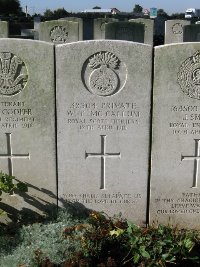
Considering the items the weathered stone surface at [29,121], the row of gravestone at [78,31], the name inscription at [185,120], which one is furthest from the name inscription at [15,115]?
the row of gravestone at [78,31]

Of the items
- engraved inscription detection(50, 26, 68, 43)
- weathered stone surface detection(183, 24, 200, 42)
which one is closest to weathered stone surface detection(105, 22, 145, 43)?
engraved inscription detection(50, 26, 68, 43)

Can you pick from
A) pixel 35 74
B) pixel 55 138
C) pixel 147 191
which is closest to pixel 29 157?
pixel 55 138

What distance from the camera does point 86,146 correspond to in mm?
4438

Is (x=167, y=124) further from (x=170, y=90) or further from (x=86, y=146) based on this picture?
(x=86, y=146)

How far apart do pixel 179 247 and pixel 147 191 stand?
937 millimetres

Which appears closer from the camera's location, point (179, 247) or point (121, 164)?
point (179, 247)

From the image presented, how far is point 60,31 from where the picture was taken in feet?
36.0

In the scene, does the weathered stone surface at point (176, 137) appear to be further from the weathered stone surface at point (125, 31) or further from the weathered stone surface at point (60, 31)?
the weathered stone surface at point (125, 31)

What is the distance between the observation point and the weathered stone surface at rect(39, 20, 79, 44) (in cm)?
1091

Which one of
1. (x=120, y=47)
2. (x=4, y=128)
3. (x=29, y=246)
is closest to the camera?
(x=29, y=246)

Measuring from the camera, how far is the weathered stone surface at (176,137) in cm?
415

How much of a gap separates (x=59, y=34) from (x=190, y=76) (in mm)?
7389

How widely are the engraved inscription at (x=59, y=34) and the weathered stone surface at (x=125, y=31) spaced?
3.82 feet

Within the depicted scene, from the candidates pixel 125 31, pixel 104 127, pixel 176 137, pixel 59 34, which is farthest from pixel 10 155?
pixel 125 31
